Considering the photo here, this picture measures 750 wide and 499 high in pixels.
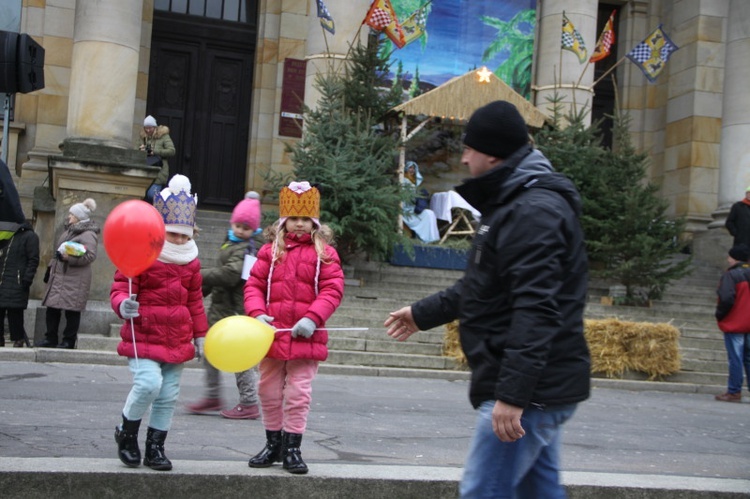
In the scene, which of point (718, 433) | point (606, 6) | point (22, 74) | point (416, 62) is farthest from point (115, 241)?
point (606, 6)

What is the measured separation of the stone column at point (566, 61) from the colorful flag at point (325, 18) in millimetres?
4715

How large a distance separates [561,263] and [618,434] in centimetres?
586

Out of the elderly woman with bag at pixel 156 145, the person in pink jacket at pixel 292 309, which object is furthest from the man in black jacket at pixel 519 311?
the elderly woman with bag at pixel 156 145

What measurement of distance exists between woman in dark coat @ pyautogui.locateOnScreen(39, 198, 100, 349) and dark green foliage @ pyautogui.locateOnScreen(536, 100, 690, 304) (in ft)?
28.9

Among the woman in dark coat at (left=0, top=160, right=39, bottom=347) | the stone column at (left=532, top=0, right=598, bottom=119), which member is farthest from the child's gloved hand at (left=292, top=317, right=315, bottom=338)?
the stone column at (left=532, top=0, right=598, bottom=119)

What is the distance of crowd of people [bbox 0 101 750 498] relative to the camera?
12.0 feet

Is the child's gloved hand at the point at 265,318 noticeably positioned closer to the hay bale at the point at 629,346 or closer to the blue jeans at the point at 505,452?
the blue jeans at the point at 505,452

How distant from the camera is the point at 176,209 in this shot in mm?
6105

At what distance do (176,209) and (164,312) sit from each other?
0.66 meters

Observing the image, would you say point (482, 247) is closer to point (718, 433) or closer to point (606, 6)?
point (718, 433)

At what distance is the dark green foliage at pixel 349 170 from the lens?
52.1 ft

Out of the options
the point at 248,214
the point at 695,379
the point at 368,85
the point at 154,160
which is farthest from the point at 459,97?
the point at 248,214

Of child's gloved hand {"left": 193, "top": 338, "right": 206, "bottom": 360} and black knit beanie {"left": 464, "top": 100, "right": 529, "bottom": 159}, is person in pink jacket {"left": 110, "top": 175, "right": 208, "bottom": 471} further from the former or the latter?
black knit beanie {"left": 464, "top": 100, "right": 529, "bottom": 159}

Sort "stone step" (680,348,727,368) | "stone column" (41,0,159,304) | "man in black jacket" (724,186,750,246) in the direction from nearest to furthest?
"stone column" (41,0,159,304) → "stone step" (680,348,727,368) → "man in black jacket" (724,186,750,246)
